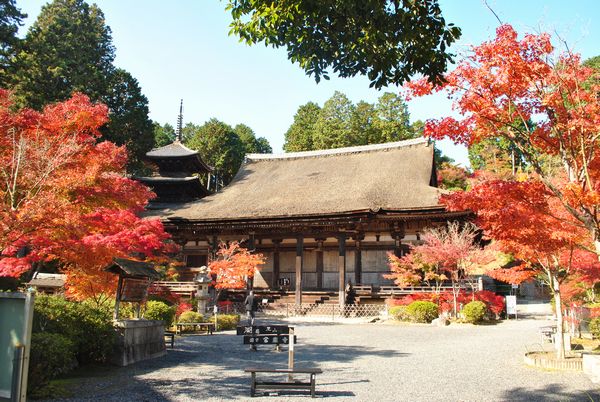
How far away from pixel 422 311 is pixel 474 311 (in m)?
1.98

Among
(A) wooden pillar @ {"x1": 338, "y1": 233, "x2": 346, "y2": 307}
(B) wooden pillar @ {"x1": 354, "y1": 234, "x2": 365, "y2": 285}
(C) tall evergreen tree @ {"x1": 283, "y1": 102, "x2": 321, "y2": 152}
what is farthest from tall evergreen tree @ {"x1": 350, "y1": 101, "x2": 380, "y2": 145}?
(A) wooden pillar @ {"x1": 338, "y1": 233, "x2": 346, "y2": 307}

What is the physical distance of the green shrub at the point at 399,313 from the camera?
1958 centimetres

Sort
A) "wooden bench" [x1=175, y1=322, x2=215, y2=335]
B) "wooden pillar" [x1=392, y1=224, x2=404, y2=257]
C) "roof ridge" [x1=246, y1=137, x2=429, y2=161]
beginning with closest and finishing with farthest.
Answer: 1. "wooden bench" [x1=175, y1=322, x2=215, y2=335]
2. "wooden pillar" [x1=392, y1=224, x2=404, y2=257]
3. "roof ridge" [x1=246, y1=137, x2=429, y2=161]

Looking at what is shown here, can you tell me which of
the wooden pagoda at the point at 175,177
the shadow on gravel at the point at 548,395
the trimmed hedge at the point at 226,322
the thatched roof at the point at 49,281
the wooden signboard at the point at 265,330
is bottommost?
the trimmed hedge at the point at 226,322

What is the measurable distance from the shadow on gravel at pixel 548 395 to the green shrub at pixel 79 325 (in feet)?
23.9

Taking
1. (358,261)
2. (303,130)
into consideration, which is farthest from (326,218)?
(303,130)

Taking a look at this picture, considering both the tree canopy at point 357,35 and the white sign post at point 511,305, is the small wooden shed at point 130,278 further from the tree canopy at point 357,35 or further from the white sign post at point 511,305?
the white sign post at point 511,305

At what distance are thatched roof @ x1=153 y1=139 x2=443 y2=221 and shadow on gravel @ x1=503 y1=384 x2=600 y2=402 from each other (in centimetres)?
1405

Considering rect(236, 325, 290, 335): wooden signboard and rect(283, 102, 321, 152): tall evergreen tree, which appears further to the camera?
rect(283, 102, 321, 152): tall evergreen tree

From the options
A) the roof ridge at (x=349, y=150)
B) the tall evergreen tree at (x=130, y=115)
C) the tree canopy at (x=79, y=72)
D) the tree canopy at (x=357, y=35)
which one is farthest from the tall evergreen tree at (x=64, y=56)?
the tree canopy at (x=357, y=35)

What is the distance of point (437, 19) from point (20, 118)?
10.7 metres

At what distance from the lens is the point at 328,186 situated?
2712 cm

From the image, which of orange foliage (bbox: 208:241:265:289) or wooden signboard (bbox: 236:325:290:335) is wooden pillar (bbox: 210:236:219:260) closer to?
orange foliage (bbox: 208:241:265:289)

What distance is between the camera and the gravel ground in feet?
24.0
